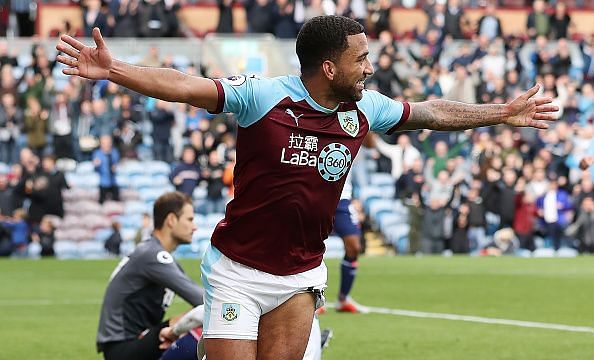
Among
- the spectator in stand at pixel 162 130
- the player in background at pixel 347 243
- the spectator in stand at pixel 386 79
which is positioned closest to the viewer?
the player in background at pixel 347 243

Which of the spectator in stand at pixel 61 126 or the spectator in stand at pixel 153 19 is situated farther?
the spectator in stand at pixel 153 19

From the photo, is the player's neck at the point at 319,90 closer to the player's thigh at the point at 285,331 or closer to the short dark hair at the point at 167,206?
the player's thigh at the point at 285,331

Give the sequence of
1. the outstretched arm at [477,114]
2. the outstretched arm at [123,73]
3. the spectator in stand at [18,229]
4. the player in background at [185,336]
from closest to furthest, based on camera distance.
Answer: the outstretched arm at [123,73]
the outstretched arm at [477,114]
the player in background at [185,336]
the spectator in stand at [18,229]

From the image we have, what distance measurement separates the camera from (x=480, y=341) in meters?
12.7

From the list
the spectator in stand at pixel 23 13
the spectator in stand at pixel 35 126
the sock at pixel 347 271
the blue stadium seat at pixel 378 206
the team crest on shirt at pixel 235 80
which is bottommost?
the blue stadium seat at pixel 378 206

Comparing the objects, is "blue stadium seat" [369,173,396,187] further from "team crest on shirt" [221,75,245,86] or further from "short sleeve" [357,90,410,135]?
"team crest on shirt" [221,75,245,86]

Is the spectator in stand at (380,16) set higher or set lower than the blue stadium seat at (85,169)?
higher

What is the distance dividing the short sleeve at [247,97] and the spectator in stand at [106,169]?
68.8 ft

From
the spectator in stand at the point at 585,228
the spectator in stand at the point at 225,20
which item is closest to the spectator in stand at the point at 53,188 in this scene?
the spectator in stand at the point at 225,20

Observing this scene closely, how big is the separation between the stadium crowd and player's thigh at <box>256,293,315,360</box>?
19508mm

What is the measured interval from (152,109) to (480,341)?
1726 cm

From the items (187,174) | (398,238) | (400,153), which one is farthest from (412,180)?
(187,174)

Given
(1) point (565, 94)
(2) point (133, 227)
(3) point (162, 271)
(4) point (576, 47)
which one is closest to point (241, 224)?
(3) point (162, 271)

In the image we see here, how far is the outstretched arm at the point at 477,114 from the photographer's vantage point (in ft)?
22.7
